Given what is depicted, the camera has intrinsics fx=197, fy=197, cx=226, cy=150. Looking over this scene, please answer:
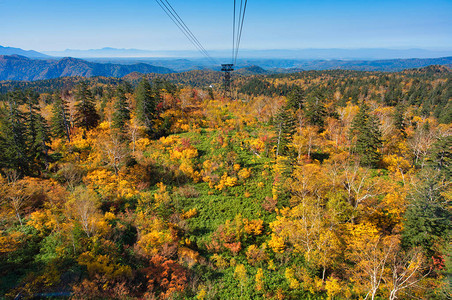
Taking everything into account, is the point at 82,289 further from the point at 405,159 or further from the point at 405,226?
the point at 405,159

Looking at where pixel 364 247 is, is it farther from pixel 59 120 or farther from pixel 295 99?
pixel 59 120

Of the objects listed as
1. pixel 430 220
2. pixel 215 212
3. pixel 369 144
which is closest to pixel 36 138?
pixel 215 212

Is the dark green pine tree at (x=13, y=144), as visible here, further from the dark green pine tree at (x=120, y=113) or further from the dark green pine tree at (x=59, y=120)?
the dark green pine tree at (x=120, y=113)

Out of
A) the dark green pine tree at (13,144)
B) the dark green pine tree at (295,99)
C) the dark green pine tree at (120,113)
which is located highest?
the dark green pine tree at (295,99)

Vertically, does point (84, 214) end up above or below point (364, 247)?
above

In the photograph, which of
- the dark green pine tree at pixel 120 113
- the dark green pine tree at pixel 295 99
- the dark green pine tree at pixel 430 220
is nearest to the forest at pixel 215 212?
the dark green pine tree at pixel 430 220

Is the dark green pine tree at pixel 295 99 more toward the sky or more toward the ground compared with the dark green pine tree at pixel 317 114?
more toward the sky
